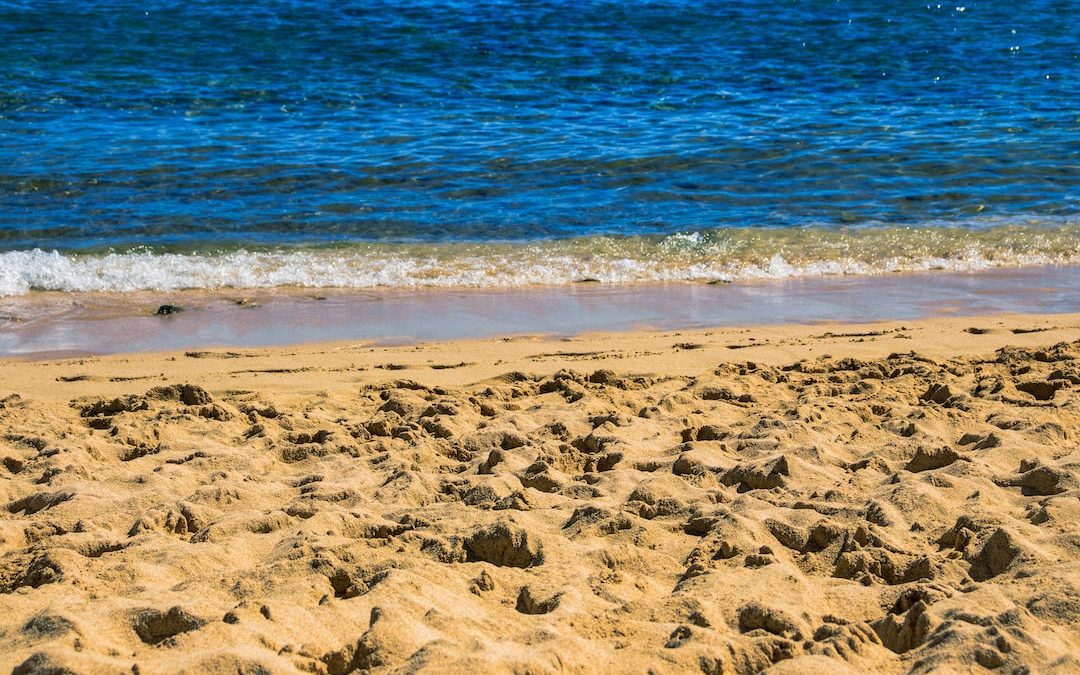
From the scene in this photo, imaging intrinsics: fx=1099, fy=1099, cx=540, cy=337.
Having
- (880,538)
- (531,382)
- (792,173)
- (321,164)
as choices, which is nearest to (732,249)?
(792,173)

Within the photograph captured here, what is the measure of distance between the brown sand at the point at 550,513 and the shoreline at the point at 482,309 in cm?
77

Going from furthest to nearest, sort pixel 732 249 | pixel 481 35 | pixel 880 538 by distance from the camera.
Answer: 1. pixel 481 35
2. pixel 732 249
3. pixel 880 538

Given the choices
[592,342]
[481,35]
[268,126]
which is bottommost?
[592,342]

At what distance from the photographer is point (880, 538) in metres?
3.65

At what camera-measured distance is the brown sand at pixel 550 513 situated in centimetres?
302

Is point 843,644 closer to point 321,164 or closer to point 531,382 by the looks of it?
point 531,382

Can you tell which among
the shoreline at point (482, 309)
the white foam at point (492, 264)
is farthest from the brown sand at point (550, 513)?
the white foam at point (492, 264)

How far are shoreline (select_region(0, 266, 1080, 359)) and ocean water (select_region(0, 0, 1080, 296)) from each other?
34cm

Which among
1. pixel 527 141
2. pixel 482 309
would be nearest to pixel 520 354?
pixel 482 309

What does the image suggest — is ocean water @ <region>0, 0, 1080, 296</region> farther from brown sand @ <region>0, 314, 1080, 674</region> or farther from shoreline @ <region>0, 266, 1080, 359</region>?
brown sand @ <region>0, 314, 1080, 674</region>

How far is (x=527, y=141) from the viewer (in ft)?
42.2

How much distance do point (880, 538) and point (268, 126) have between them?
11.4 m

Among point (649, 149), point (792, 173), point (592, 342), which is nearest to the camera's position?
point (592, 342)

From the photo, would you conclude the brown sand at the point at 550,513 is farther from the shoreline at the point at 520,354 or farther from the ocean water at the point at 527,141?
the ocean water at the point at 527,141
